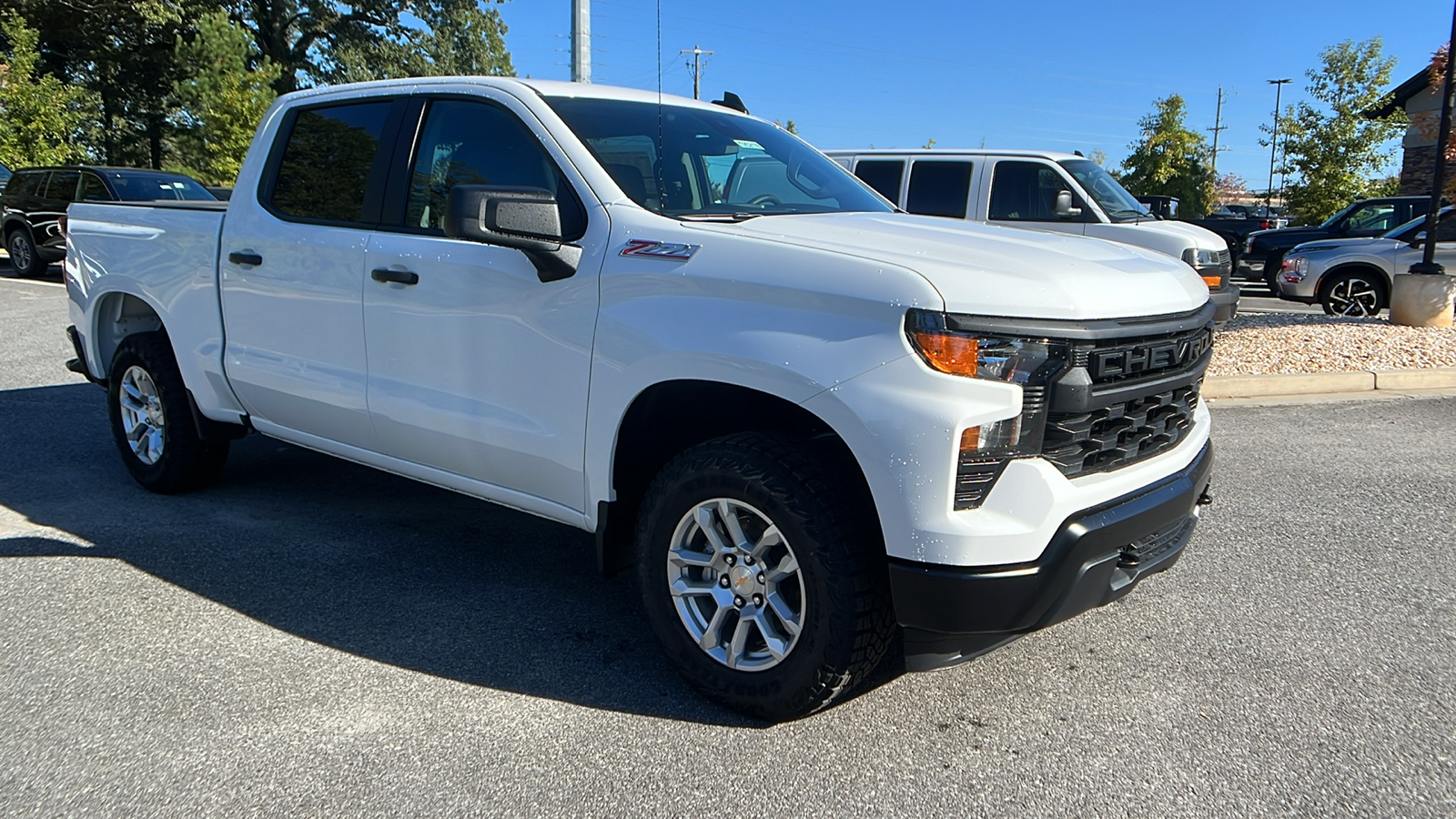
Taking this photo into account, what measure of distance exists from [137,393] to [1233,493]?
5.60 meters

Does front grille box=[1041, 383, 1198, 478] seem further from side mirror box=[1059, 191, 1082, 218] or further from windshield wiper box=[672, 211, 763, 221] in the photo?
side mirror box=[1059, 191, 1082, 218]

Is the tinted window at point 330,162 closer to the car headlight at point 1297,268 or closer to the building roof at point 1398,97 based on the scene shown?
the car headlight at point 1297,268

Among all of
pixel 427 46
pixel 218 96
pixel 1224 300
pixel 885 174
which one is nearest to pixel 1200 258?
pixel 1224 300

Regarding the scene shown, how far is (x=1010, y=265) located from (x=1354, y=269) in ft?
42.0

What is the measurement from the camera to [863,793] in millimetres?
2770

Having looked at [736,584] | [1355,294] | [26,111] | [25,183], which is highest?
[26,111]

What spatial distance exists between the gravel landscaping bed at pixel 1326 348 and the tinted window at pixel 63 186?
51.2ft

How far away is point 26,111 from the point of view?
22.7 m

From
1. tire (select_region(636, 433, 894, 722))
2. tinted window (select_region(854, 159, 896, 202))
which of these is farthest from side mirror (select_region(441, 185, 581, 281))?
tinted window (select_region(854, 159, 896, 202))

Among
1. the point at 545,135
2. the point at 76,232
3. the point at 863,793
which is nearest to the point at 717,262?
the point at 545,135

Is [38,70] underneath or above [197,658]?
above

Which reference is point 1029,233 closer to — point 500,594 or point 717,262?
point 717,262

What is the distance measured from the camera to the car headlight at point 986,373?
2689 millimetres

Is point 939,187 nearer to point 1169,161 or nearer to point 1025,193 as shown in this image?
point 1025,193
